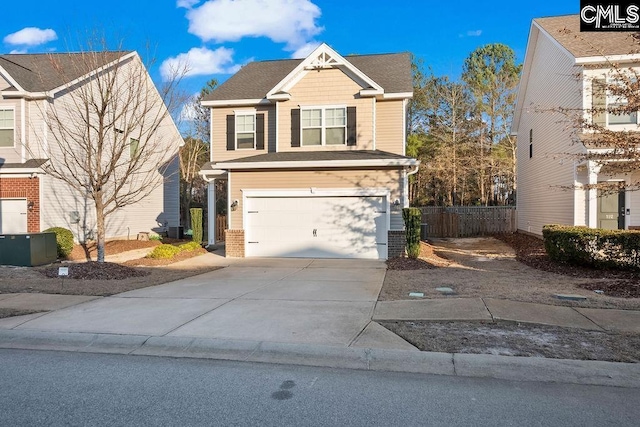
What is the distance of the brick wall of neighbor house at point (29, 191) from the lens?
1598cm

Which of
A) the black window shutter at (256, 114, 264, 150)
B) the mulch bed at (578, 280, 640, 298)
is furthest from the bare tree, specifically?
the mulch bed at (578, 280, 640, 298)

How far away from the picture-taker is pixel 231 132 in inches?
732

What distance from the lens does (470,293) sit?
8.31 m

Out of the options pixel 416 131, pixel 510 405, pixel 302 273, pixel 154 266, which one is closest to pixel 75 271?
pixel 154 266

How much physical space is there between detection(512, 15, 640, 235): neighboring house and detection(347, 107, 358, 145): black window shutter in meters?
6.25

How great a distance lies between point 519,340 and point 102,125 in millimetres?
10846

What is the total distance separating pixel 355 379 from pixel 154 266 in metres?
10.2

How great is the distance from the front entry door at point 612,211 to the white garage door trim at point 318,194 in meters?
7.84

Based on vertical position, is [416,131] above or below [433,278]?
above

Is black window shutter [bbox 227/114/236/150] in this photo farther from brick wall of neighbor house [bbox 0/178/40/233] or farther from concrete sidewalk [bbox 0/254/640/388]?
concrete sidewalk [bbox 0/254/640/388]

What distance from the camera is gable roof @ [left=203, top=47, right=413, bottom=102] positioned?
17.5m

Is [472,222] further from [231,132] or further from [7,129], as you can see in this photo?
[7,129]

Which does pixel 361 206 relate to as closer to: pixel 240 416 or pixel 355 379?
pixel 355 379

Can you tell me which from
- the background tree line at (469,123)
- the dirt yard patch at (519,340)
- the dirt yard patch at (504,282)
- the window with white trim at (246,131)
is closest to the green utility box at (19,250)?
the window with white trim at (246,131)
